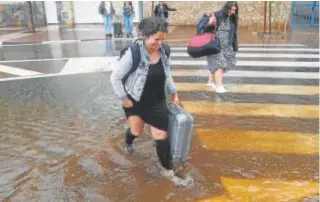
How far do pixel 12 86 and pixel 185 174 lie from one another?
5.35 meters

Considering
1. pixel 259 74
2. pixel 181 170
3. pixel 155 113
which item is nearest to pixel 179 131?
pixel 155 113

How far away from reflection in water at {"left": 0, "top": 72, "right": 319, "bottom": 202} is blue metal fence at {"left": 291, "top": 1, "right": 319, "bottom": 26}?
15286mm

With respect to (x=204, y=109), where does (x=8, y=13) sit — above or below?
above

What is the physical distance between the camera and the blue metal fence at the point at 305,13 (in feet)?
64.7

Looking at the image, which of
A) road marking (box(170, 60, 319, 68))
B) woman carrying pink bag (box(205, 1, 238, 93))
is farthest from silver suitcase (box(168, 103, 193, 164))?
road marking (box(170, 60, 319, 68))

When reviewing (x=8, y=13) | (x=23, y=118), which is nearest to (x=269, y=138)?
(x=23, y=118)

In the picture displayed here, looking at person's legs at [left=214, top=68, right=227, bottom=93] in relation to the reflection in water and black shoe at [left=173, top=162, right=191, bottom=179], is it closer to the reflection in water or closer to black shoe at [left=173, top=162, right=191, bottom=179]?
the reflection in water

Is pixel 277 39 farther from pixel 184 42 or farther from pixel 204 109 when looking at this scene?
pixel 204 109

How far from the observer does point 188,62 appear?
1026cm

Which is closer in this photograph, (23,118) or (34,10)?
(23,118)

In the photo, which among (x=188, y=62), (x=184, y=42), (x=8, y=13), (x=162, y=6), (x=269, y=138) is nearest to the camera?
(x=269, y=138)

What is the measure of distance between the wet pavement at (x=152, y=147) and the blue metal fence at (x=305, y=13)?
1235 centimetres

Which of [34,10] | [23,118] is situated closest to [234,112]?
[23,118]

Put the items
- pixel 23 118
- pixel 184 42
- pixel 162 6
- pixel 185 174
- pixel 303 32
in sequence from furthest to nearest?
pixel 303 32 → pixel 162 6 → pixel 184 42 → pixel 23 118 → pixel 185 174
